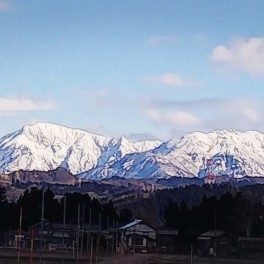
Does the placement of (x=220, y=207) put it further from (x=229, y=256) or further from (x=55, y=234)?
(x=55, y=234)

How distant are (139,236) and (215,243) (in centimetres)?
2360

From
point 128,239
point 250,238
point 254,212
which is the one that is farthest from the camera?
point 128,239

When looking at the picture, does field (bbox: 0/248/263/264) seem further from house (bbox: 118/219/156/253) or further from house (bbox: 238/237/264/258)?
house (bbox: 118/219/156/253)

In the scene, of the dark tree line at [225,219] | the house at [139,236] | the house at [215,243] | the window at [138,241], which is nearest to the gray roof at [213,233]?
the house at [215,243]

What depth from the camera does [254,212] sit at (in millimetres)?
115062

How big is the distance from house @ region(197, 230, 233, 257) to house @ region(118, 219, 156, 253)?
982cm

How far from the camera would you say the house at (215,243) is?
105 metres

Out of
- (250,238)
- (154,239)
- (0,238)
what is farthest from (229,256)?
(0,238)

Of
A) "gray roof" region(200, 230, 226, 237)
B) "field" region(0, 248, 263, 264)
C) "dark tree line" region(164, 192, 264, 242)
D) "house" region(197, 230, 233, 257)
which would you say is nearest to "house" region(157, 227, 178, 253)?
"dark tree line" region(164, 192, 264, 242)

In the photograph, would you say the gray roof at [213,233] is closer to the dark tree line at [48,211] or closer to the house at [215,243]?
the house at [215,243]

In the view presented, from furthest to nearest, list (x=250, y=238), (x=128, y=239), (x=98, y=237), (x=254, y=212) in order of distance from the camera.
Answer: (x=128, y=239), (x=254, y=212), (x=250, y=238), (x=98, y=237)

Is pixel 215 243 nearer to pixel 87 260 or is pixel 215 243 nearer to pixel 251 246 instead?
pixel 251 246

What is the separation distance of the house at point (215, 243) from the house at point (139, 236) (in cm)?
982

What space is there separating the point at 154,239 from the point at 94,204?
1149 cm
